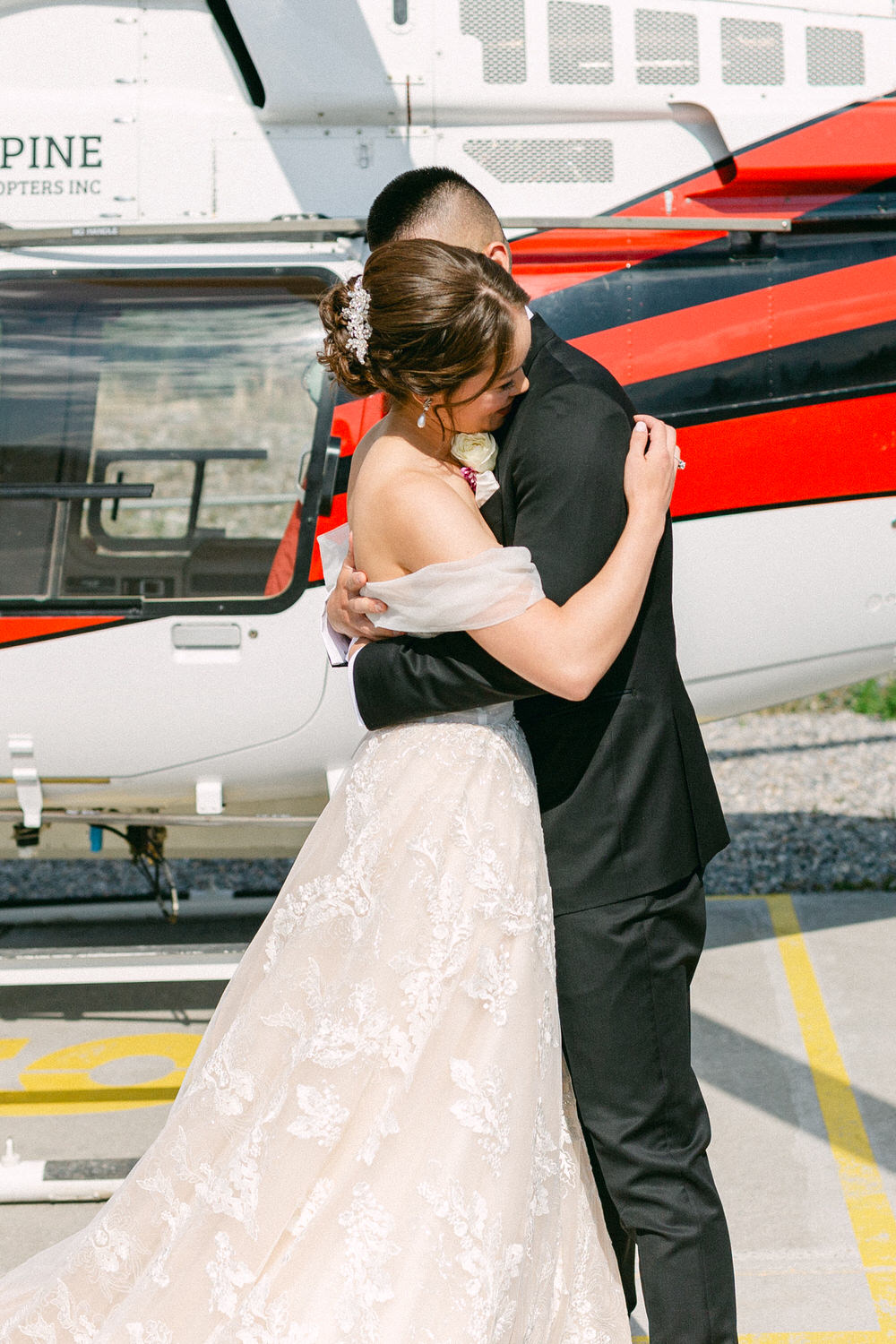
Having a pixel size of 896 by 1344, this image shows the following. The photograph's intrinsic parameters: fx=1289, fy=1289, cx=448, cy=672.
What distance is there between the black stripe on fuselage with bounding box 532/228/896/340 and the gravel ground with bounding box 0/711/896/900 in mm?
2519

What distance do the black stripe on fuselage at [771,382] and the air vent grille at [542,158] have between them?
2.06 feet

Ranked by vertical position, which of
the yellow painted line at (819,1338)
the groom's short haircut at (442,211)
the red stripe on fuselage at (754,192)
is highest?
the red stripe on fuselage at (754,192)

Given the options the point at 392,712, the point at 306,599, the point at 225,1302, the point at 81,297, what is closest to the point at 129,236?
the point at 81,297

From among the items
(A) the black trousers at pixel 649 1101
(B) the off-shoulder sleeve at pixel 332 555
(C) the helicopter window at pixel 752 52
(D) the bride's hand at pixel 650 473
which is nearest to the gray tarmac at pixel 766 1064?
(A) the black trousers at pixel 649 1101

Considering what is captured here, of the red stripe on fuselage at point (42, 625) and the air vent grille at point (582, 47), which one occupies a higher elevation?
the air vent grille at point (582, 47)

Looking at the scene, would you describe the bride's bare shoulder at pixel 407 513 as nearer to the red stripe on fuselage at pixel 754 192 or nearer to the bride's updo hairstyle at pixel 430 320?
the bride's updo hairstyle at pixel 430 320

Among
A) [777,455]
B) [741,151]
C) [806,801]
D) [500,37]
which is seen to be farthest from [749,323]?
[806,801]

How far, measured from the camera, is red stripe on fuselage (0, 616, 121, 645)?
3584 millimetres

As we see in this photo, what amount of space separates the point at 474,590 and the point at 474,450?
27 centimetres

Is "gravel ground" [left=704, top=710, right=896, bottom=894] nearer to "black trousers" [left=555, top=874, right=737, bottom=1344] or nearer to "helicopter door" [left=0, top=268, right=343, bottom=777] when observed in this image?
"helicopter door" [left=0, top=268, right=343, bottom=777]

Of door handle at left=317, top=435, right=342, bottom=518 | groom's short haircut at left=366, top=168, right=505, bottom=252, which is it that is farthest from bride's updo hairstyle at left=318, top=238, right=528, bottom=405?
door handle at left=317, top=435, right=342, bottom=518

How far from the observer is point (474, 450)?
6.40 ft

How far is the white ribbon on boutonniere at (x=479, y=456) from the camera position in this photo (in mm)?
1952

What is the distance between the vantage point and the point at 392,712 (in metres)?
2.01
